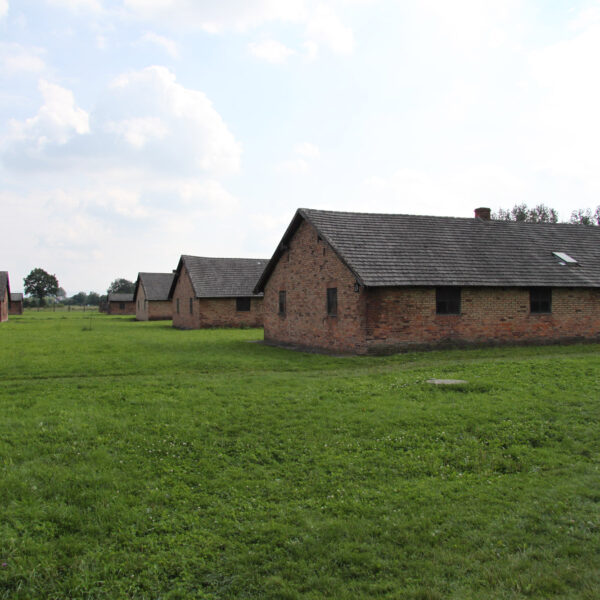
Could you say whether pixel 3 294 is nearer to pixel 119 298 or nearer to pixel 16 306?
pixel 16 306

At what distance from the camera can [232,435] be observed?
8641 millimetres

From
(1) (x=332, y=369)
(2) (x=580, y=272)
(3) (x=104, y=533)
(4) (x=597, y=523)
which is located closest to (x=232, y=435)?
(3) (x=104, y=533)

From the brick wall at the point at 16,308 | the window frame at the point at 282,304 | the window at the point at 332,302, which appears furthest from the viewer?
the brick wall at the point at 16,308

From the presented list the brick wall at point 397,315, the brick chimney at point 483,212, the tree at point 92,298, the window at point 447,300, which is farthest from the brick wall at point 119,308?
the tree at point 92,298

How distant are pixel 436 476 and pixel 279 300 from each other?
58.9 ft

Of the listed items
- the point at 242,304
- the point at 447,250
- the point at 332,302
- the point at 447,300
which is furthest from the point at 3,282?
the point at 447,300

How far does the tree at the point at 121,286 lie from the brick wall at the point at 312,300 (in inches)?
4950

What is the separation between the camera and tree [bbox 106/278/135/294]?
145225 millimetres

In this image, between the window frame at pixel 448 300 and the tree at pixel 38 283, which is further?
the tree at pixel 38 283

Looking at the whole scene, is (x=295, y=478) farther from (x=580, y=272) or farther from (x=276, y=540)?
(x=580, y=272)

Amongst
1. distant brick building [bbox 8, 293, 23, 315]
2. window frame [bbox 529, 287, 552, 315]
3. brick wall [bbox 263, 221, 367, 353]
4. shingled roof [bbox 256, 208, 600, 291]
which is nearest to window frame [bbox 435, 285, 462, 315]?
shingled roof [bbox 256, 208, 600, 291]

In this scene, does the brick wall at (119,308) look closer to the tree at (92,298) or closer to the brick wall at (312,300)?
the brick wall at (312,300)

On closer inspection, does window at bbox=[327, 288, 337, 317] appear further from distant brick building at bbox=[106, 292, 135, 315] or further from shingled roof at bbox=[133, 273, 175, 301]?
distant brick building at bbox=[106, 292, 135, 315]

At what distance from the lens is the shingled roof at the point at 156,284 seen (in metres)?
53.6
